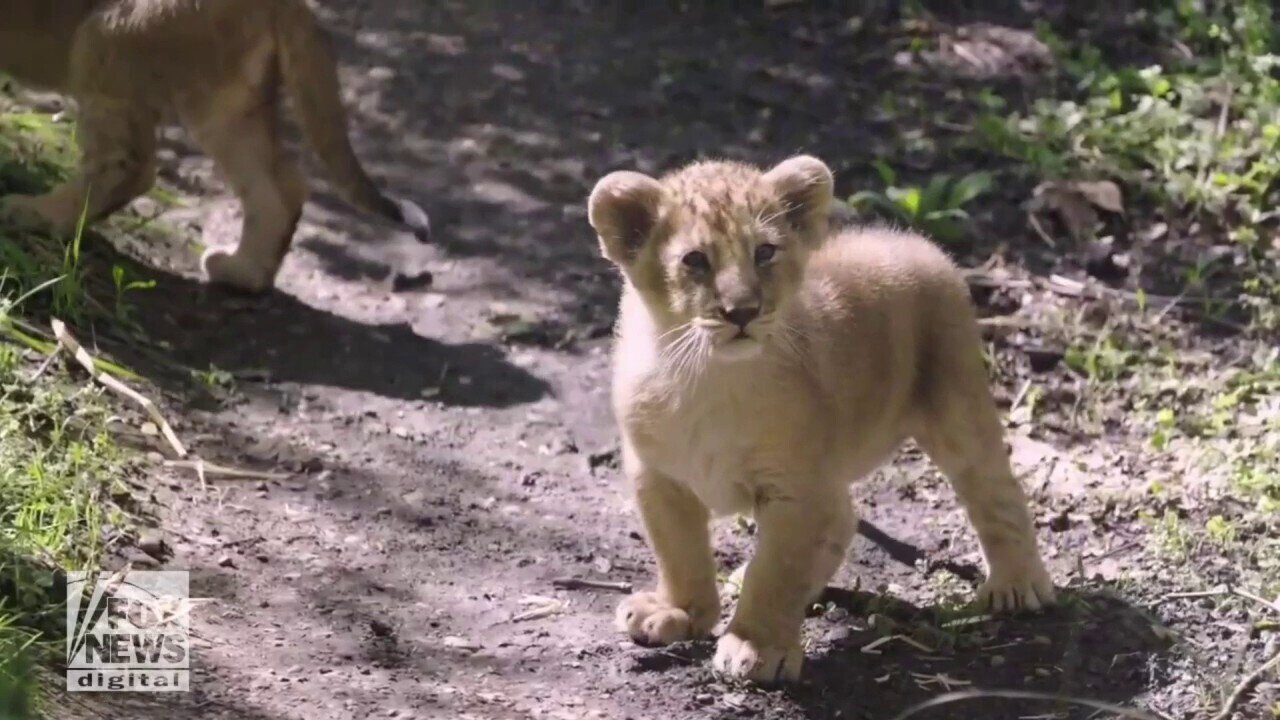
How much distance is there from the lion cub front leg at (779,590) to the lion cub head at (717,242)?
524 mm

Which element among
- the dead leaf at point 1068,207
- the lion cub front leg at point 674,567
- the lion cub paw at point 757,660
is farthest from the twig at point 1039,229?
the lion cub paw at point 757,660

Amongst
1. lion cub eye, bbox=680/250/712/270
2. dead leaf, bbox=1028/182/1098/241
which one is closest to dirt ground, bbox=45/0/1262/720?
dead leaf, bbox=1028/182/1098/241

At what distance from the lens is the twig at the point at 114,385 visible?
620 cm

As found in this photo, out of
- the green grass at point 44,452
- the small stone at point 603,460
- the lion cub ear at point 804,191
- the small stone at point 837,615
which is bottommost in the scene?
the small stone at point 603,460

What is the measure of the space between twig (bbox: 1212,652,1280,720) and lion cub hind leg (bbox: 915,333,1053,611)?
2.65ft

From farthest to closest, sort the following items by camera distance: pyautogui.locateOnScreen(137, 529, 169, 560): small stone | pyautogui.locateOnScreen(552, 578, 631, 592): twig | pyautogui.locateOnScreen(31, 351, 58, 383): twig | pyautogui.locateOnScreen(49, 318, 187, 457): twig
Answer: pyautogui.locateOnScreen(49, 318, 187, 457): twig, pyautogui.locateOnScreen(31, 351, 58, 383): twig, pyautogui.locateOnScreen(552, 578, 631, 592): twig, pyautogui.locateOnScreen(137, 529, 169, 560): small stone

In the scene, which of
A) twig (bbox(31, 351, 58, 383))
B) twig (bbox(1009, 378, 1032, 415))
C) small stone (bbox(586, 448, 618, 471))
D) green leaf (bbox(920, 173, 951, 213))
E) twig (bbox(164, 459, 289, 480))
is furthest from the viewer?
green leaf (bbox(920, 173, 951, 213))

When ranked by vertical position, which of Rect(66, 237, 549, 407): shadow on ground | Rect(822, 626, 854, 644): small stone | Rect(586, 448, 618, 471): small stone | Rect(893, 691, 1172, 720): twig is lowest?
Rect(586, 448, 618, 471): small stone

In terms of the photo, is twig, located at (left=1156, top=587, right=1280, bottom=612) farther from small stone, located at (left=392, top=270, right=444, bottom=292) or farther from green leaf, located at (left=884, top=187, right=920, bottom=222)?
small stone, located at (left=392, top=270, right=444, bottom=292)

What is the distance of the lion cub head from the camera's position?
4.76 m

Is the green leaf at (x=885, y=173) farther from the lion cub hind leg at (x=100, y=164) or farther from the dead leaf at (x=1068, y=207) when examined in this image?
the lion cub hind leg at (x=100, y=164)

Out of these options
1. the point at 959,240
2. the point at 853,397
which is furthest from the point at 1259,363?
the point at 853,397

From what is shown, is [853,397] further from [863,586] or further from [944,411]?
[863,586]

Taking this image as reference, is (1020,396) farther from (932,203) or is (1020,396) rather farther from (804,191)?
(804,191)
